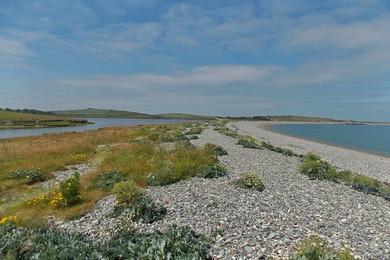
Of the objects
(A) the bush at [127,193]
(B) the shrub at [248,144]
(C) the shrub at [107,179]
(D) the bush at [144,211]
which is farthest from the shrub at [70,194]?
(B) the shrub at [248,144]

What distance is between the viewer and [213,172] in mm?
16438

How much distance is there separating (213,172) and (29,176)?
405 inches

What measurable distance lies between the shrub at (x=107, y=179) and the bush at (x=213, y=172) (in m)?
4.10

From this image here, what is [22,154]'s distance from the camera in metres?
29.7

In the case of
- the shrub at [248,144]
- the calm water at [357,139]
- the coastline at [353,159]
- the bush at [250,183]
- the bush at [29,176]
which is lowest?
the calm water at [357,139]

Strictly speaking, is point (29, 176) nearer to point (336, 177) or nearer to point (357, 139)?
point (336, 177)

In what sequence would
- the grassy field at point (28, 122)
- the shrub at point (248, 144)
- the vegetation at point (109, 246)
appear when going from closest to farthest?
the vegetation at point (109, 246), the shrub at point (248, 144), the grassy field at point (28, 122)

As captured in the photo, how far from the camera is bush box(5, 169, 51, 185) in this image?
18.2 metres

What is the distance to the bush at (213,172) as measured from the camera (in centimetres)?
1625

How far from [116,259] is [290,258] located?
3.88 metres

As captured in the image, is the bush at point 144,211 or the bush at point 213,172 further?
the bush at point 213,172

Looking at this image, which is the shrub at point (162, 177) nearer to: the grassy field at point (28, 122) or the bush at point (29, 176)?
the bush at point (29, 176)

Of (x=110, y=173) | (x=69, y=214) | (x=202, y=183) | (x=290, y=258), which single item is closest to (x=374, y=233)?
(x=290, y=258)

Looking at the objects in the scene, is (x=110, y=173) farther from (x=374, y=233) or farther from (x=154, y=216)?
(x=374, y=233)
